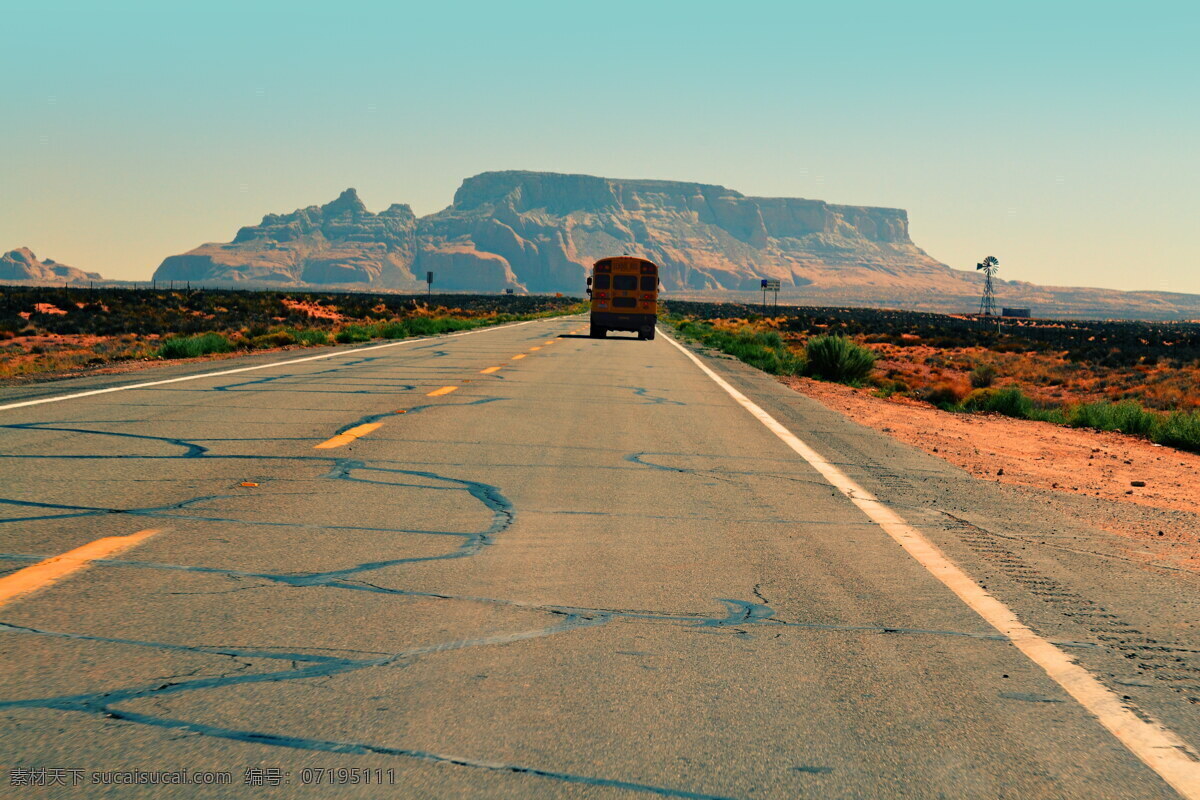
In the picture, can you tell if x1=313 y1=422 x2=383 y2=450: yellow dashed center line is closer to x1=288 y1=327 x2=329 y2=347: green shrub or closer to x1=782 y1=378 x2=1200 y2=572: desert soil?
x1=782 y1=378 x2=1200 y2=572: desert soil

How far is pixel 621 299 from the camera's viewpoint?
4244 centimetres

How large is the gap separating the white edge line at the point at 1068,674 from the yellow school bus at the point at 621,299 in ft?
113

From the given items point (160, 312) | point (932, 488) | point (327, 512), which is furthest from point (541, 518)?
point (160, 312)

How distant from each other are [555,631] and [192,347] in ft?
71.7

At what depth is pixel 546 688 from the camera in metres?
3.93

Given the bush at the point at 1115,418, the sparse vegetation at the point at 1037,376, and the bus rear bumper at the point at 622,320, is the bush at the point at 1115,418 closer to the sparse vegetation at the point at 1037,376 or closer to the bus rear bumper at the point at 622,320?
the sparse vegetation at the point at 1037,376

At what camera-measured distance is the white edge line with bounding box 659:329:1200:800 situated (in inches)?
137

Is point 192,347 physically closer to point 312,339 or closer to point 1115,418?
point 312,339

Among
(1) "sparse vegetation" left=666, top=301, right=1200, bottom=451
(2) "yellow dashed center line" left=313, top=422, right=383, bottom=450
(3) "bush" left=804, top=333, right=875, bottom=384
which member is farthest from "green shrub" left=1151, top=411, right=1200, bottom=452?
(2) "yellow dashed center line" left=313, top=422, right=383, bottom=450

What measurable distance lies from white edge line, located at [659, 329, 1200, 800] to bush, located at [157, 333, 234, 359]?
19518mm

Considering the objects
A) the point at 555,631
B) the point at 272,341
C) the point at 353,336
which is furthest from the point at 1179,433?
the point at 353,336

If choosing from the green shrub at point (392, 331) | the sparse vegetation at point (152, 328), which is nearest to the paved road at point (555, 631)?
the sparse vegetation at point (152, 328)

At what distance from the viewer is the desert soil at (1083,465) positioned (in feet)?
26.0

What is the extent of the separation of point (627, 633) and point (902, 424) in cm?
1196
